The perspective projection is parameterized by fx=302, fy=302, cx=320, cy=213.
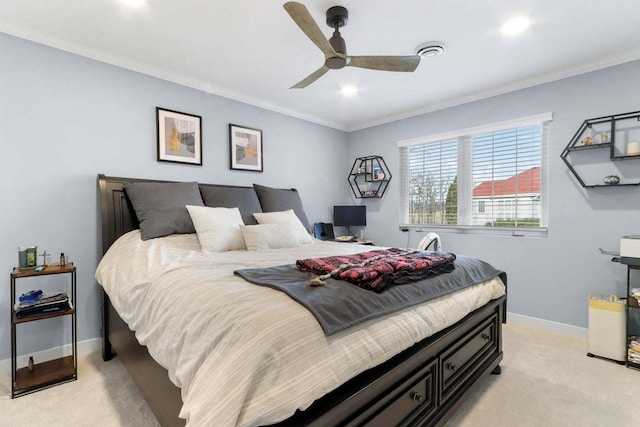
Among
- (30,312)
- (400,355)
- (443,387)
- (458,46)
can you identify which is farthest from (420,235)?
(30,312)

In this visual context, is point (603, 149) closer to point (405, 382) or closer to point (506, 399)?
point (506, 399)

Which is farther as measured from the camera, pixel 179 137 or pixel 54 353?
pixel 179 137

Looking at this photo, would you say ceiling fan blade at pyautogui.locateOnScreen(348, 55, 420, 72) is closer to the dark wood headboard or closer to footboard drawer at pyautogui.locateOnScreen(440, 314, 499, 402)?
footboard drawer at pyautogui.locateOnScreen(440, 314, 499, 402)

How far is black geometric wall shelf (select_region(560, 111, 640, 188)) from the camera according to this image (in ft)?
8.46

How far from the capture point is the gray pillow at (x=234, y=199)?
2.93 metres

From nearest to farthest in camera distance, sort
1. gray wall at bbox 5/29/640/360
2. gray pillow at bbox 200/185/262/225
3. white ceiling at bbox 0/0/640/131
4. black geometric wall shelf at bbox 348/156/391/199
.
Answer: white ceiling at bbox 0/0/640/131 < gray wall at bbox 5/29/640/360 < gray pillow at bbox 200/185/262/225 < black geometric wall shelf at bbox 348/156/391/199

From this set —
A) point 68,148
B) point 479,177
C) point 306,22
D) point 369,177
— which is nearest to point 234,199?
point 68,148

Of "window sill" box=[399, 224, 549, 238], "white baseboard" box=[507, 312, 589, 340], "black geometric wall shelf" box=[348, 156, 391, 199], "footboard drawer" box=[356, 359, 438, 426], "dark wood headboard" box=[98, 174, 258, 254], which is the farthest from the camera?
"black geometric wall shelf" box=[348, 156, 391, 199]

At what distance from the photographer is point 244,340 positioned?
93 centimetres

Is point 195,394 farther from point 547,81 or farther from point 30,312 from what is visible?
point 547,81

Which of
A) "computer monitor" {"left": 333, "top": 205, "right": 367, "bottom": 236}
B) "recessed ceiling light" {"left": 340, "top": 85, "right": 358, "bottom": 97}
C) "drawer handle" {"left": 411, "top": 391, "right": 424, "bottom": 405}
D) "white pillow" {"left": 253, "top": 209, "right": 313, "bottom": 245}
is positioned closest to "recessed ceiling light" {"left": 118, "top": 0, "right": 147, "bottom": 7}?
"white pillow" {"left": 253, "top": 209, "right": 313, "bottom": 245}

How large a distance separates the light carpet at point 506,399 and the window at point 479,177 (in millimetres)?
1425

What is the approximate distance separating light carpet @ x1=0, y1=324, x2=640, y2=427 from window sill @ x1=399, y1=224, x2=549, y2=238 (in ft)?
3.87

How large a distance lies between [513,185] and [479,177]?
37 centimetres
